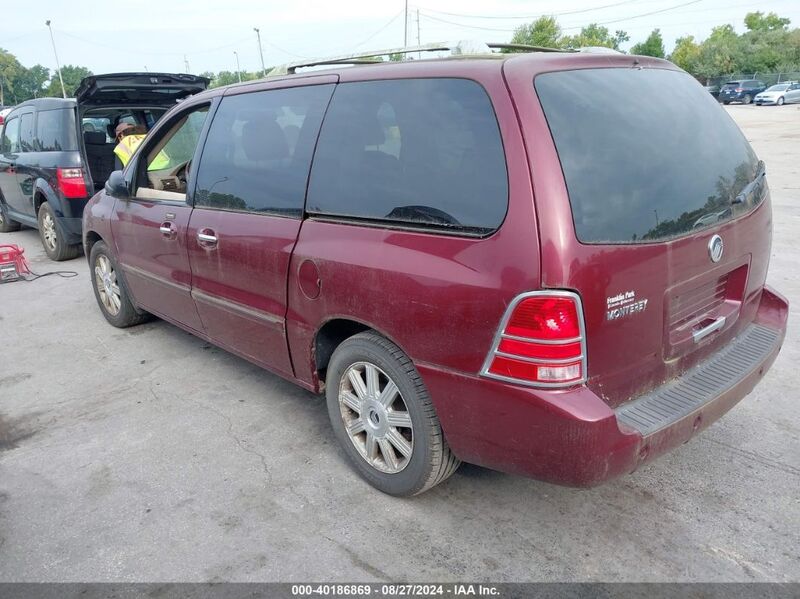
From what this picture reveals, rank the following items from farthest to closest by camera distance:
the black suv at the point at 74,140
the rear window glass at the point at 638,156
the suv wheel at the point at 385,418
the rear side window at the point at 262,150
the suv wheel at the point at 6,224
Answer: the suv wheel at the point at 6,224 → the black suv at the point at 74,140 → the rear side window at the point at 262,150 → the suv wheel at the point at 385,418 → the rear window glass at the point at 638,156

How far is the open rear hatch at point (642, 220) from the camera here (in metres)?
2.13

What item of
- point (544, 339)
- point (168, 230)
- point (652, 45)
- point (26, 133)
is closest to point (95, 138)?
point (26, 133)

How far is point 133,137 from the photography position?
707 centimetres

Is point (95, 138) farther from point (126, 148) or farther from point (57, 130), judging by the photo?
point (126, 148)

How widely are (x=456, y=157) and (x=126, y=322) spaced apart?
12.5 feet

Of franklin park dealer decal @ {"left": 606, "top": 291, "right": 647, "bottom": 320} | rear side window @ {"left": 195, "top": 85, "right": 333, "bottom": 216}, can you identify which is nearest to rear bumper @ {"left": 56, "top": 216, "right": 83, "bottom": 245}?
rear side window @ {"left": 195, "top": 85, "right": 333, "bottom": 216}

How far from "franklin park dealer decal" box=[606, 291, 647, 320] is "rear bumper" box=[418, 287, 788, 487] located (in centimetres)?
29

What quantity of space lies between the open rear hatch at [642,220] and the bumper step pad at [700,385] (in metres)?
0.05

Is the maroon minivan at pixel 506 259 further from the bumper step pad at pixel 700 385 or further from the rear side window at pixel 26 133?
the rear side window at pixel 26 133

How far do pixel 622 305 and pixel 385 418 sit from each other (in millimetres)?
1142

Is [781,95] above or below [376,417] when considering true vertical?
above

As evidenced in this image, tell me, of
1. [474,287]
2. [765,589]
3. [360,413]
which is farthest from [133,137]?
[765,589]

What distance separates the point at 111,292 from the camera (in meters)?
5.19

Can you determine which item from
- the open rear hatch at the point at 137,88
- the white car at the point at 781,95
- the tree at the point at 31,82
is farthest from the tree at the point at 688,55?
the tree at the point at 31,82
